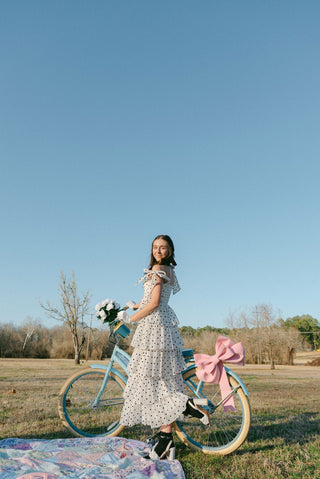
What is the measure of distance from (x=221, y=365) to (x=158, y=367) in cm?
60

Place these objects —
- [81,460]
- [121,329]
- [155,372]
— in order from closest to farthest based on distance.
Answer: [81,460], [155,372], [121,329]

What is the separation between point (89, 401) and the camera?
4.12m

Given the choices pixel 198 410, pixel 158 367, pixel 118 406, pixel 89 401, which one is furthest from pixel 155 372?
Answer: pixel 89 401

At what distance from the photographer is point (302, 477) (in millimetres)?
2928

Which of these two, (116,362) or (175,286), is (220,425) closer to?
(116,362)

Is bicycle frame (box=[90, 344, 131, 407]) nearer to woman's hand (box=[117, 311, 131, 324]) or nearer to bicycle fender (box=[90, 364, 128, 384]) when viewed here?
bicycle fender (box=[90, 364, 128, 384])

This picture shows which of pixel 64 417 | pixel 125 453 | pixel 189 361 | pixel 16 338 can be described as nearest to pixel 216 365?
pixel 189 361

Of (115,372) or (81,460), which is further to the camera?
(115,372)

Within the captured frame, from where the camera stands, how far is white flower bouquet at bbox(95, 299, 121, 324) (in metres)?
4.09

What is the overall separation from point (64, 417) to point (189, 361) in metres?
1.51

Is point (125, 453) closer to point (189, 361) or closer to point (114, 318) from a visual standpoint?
point (189, 361)

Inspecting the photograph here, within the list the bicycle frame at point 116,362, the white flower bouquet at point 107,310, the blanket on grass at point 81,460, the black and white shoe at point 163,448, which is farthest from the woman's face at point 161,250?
the blanket on grass at point 81,460

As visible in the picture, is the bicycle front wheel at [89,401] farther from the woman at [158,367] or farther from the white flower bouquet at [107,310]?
the white flower bouquet at [107,310]

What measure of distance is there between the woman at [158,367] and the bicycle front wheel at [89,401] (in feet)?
1.53
